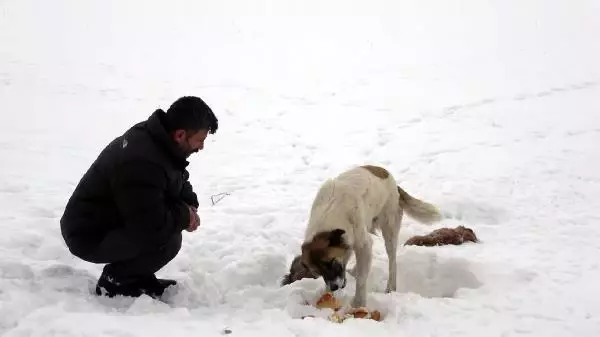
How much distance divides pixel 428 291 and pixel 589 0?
2344cm

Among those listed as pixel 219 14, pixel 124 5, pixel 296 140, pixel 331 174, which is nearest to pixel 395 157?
pixel 331 174

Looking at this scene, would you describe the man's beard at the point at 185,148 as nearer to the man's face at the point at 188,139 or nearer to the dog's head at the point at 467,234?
the man's face at the point at 188,139

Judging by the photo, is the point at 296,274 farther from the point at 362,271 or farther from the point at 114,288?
the point at 114,288

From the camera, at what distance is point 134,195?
13.9 ft

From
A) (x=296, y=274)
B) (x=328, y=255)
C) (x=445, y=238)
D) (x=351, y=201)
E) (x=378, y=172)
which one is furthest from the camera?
(x=445, y=238)

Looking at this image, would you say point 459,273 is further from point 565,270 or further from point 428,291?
point 565,270

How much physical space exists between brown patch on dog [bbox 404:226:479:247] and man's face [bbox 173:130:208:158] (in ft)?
10.2

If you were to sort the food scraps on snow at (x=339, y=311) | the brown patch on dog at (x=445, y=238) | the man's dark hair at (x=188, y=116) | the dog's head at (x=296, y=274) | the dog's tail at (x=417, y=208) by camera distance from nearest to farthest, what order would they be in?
the man's dark hair at (x=188, y=116), the food scraps on snow at (x=339, y=311), the dog's head at (x=296, y=274), the dog's tail at (x=417, y=208), the brown patch on dog at (x=445, y=238)

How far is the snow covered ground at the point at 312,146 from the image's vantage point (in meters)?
4.62

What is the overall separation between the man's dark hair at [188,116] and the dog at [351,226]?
1.34m

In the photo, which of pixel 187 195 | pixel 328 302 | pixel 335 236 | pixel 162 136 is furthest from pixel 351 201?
pixel 162 136

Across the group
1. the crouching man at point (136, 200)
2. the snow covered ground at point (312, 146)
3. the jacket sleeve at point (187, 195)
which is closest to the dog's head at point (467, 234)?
the snow covered ground at point (312, 146)

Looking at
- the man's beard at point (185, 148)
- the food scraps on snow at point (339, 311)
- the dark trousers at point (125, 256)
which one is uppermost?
the man's beard at point (185, 148)

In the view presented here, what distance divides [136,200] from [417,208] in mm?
3025
